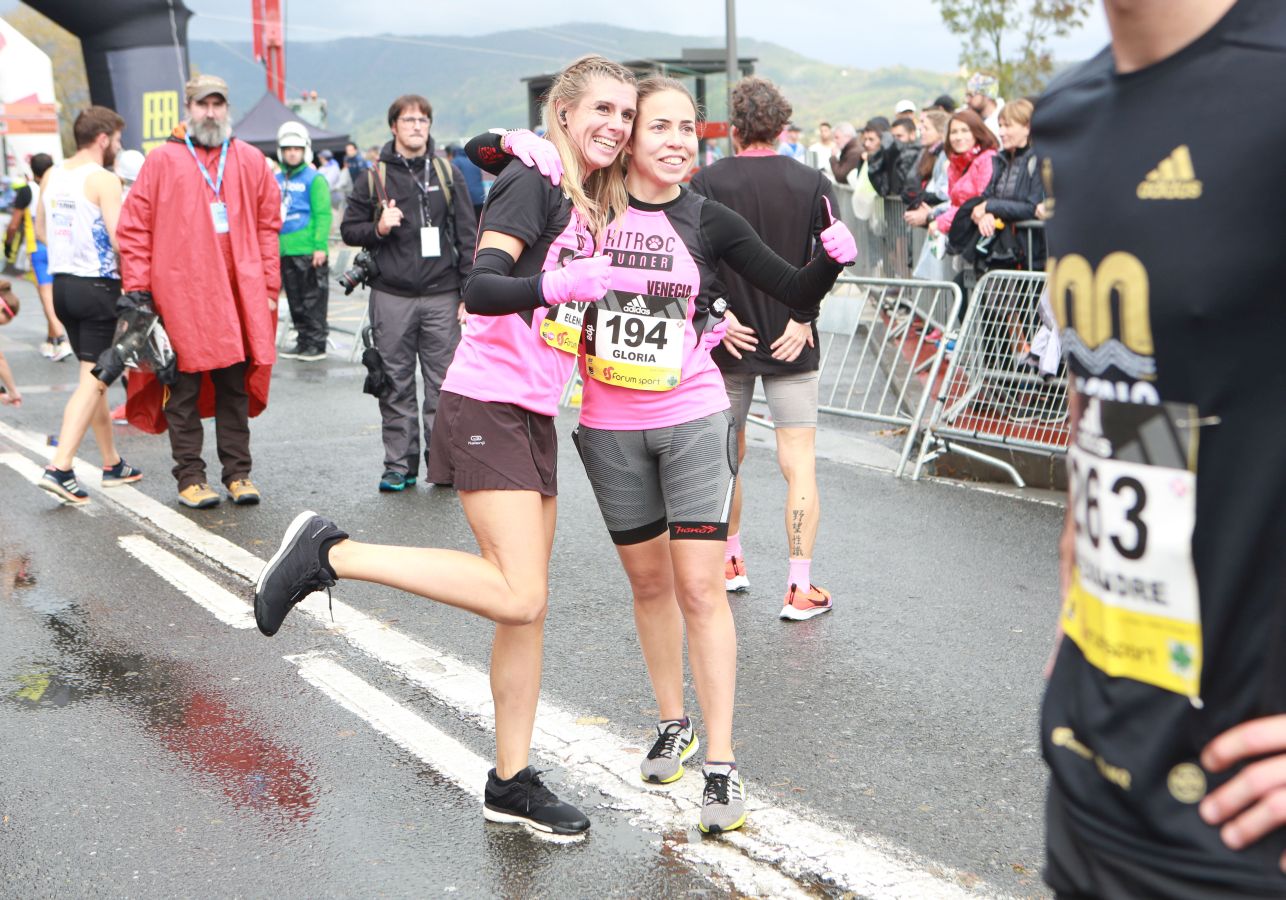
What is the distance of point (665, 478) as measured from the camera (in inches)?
150

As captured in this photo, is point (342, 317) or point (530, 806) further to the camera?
point (342, 317)

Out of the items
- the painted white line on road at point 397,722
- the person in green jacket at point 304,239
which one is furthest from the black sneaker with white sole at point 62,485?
the person in green jacket at point 304,239

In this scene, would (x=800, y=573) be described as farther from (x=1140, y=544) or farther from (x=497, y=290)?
(x=1140, y=544)

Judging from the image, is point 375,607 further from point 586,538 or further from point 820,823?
point 820,823

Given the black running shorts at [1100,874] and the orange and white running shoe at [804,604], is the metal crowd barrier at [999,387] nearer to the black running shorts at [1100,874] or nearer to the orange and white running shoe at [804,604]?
the orange and white running shoe at [804,604]

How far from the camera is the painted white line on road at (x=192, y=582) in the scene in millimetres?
5675

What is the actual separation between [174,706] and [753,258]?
253cm

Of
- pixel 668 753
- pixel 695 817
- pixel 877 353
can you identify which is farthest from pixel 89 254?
pixel 695 817

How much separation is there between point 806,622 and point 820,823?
193 centimetres

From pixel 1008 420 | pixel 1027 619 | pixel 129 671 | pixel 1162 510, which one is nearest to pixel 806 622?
pixel 1027 619

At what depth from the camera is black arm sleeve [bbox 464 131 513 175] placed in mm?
3686

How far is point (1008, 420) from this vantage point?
26.7 ft

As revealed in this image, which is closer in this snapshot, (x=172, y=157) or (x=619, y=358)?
(x=619, y=358)

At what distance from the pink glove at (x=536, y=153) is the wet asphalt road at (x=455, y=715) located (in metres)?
1.72
